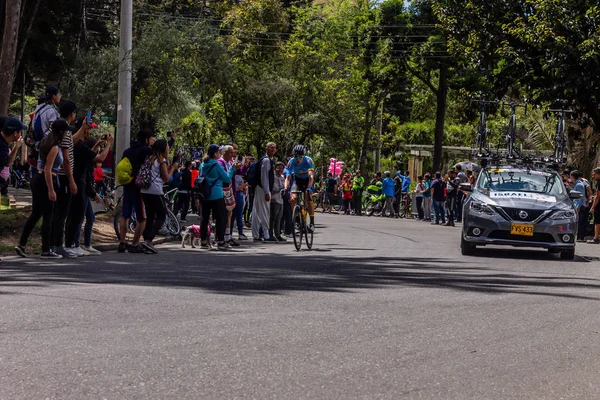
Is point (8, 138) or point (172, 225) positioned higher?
point (8, 138)

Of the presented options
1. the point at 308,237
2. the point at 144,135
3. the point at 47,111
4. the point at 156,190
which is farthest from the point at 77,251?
the point at 308,237

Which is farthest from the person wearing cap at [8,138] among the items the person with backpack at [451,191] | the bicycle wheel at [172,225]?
the person with backpack at [451,191]

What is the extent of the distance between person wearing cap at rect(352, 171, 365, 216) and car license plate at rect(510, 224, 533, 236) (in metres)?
26.7

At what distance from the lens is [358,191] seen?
45.0m

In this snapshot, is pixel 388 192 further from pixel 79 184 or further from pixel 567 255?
pixel 79 184

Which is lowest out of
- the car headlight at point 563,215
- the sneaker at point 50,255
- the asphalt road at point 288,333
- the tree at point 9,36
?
the sneaker at point 50,255

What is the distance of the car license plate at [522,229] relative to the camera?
17.9m

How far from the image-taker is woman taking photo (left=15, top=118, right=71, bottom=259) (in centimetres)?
1361

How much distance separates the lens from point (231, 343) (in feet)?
23.8

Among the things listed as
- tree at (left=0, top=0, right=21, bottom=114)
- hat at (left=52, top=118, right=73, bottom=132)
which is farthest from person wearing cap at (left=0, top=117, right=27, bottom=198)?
tree at (left=0, top=0, right=21, bottom=114)

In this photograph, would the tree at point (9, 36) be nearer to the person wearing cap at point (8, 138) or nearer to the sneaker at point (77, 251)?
the person wearing cap at point (8, 138)

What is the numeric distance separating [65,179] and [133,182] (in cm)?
170

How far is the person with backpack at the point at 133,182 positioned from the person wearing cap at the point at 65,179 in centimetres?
130

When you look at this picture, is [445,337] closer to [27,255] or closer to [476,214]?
[27,255]
